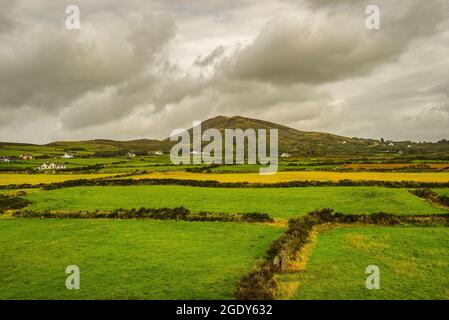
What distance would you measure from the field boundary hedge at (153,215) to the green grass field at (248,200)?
79.0 inches

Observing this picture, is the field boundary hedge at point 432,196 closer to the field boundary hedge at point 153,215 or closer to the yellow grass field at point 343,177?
the yellow grass field at point 343,177

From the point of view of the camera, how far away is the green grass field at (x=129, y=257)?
1930cm

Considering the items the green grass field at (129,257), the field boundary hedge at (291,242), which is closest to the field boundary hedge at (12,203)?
the green grass field at (129,257)

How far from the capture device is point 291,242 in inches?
1071

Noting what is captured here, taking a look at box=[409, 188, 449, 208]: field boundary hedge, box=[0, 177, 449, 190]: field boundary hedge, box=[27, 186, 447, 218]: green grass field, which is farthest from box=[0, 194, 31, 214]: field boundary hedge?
box=[409, 188, 449, 208]: field boundary hedge

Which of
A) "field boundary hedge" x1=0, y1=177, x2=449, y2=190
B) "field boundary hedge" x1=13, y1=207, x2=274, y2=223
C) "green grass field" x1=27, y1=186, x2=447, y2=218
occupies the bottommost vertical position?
"field boundary hedge" x1=13, y1=207, x2=274, y2=223

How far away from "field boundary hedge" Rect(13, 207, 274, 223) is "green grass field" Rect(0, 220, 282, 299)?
2.29m

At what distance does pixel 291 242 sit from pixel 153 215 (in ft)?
58.3

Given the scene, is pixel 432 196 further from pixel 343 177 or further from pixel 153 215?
pixel 153 215

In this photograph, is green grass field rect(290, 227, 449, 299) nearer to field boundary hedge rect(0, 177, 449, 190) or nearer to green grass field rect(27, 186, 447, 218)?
green grass field rect(27, 186, 447, 218)

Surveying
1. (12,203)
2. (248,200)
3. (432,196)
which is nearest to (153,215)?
(248,200)

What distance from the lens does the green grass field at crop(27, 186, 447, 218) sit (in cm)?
4047
